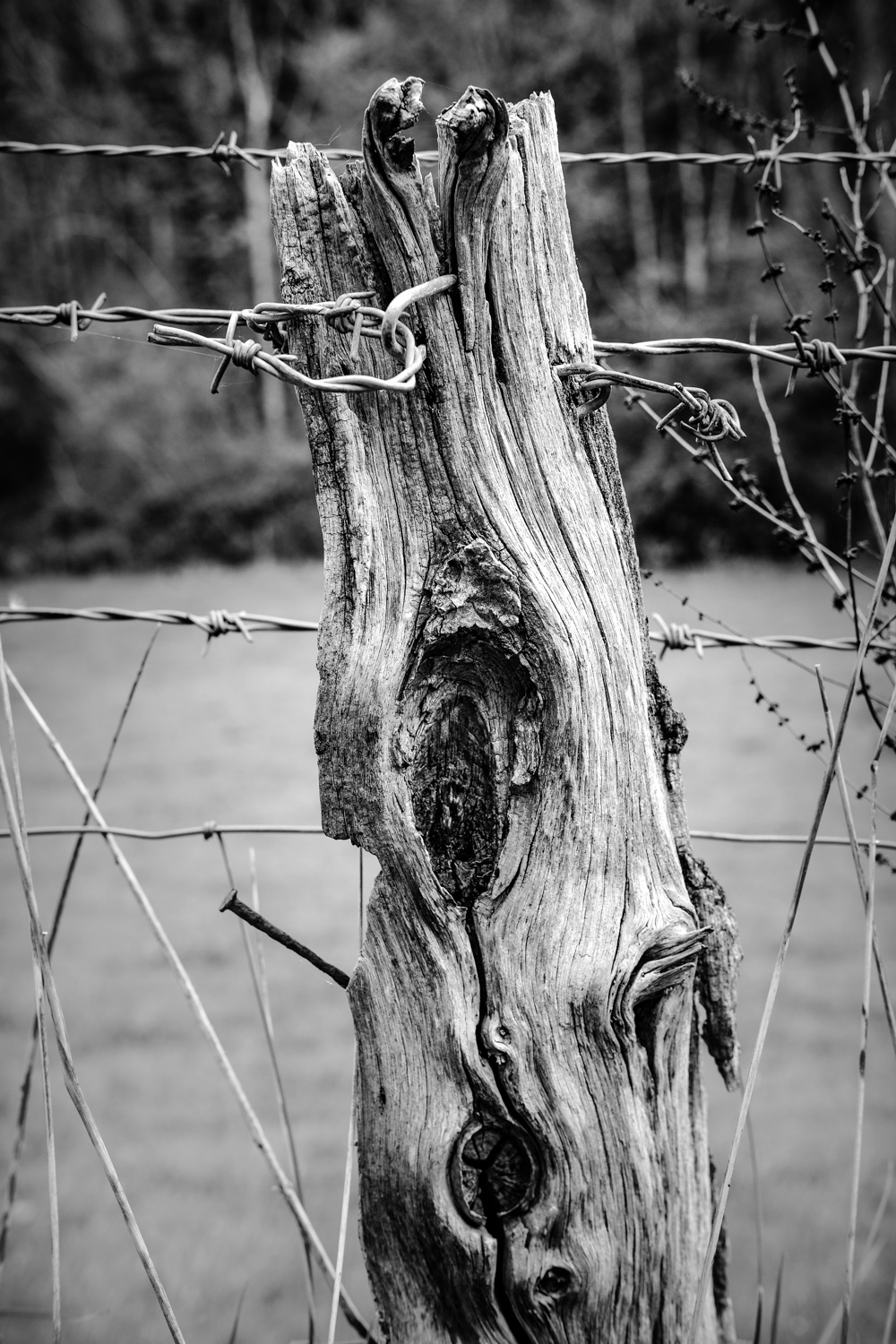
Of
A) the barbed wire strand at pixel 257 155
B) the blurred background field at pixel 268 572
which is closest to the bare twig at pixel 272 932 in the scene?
the blurred background field at pixel 268 572

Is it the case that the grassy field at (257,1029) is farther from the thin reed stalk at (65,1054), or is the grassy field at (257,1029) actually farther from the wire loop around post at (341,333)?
the wire loop around post at (341,333)

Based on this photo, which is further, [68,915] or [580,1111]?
[68,915]

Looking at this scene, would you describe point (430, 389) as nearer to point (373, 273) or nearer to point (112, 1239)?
point (373, 273)

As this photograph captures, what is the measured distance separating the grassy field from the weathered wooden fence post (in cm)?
69

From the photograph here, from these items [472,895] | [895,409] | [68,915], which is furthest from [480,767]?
[895,409]

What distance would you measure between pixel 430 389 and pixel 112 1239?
114 inches

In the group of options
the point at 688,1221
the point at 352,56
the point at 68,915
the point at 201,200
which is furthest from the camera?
the point at 201,200

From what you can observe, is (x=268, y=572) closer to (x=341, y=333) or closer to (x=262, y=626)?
(x=262, y=626)

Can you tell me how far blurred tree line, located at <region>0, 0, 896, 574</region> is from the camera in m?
15.1

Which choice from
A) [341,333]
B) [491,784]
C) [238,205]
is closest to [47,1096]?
[491,784]

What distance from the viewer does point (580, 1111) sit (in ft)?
3.06

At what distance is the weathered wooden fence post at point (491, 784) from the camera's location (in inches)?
35.7

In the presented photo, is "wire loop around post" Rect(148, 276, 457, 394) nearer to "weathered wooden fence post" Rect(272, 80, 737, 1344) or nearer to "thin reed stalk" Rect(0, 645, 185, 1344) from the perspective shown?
"weathered wooden fence post" Rect(272, 80, 737, 1344)

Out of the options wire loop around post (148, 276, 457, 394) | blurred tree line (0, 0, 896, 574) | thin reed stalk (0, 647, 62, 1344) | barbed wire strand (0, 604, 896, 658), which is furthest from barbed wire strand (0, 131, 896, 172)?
blurred tree line (0, 0, 896, 574)
